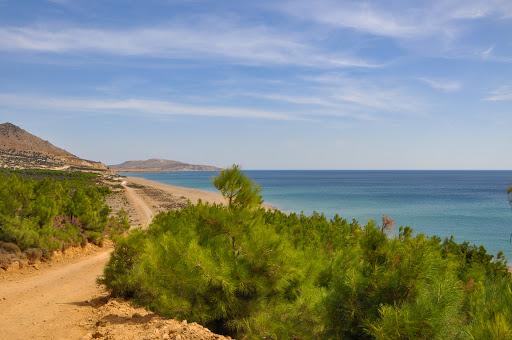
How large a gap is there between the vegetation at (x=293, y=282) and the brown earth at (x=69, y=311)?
422 mm

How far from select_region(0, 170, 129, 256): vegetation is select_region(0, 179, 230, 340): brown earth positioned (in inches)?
48.7

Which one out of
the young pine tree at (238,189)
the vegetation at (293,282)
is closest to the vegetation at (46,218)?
the vegetation at (293,282)

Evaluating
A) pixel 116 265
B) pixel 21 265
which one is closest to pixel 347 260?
pixel 116 265

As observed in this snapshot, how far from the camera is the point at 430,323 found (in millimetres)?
3289

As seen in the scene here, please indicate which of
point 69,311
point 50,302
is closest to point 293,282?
point 69,311

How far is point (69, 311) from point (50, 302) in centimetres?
134

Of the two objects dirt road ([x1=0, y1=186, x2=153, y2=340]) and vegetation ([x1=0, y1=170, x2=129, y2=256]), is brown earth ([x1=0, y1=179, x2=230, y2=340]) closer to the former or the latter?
dirt road ([x1=0, y1=186, x2=153, y2=340])

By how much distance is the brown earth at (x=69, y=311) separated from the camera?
21.2ft

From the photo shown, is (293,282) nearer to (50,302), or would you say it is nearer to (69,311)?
(69,311)

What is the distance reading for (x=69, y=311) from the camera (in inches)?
360

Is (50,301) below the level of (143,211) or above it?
above

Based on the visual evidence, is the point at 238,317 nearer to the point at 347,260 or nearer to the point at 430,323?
the point at 347,260

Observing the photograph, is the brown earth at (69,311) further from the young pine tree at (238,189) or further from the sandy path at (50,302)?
the young pine tree at (238,189)

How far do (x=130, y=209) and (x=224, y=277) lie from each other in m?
36.5
